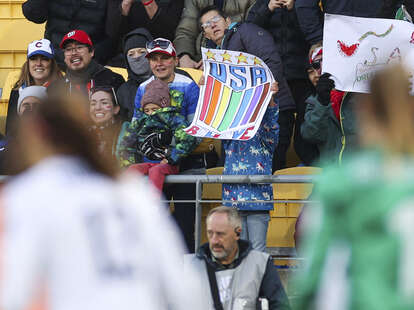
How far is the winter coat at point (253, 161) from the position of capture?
7.73 metres

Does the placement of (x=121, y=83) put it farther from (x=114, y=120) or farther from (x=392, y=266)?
(x=392, y=266)

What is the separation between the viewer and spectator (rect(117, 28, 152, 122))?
9.32m

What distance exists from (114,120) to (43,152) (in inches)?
205

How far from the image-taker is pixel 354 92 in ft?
26.8

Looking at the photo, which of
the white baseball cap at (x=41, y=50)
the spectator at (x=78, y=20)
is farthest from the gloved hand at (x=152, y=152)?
the spectator at (x=78, y=20)

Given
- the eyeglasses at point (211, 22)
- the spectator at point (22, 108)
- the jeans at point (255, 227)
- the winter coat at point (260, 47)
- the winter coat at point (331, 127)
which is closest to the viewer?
the jeans at point (255, 227)

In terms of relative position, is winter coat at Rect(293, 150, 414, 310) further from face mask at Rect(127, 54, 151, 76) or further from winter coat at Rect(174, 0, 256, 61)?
winter coat at Rect(174, 0, 256, 61)

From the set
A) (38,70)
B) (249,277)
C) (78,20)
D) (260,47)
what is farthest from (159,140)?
(78,20)

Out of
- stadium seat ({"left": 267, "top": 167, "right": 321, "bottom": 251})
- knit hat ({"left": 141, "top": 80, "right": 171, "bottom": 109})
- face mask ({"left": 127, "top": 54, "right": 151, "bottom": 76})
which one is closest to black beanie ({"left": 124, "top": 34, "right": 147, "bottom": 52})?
face mask ({"left": 127, "top": 54, "right": 151, "bottom": 76})

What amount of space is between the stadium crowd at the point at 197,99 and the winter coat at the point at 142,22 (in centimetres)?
1

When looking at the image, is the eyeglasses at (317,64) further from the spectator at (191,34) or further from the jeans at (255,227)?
the spectator at (191,34)

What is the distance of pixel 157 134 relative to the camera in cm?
820

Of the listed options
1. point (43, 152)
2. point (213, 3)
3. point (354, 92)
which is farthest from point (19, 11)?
point (43, 152)

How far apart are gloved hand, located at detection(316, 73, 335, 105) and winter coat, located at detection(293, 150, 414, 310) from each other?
477cm
